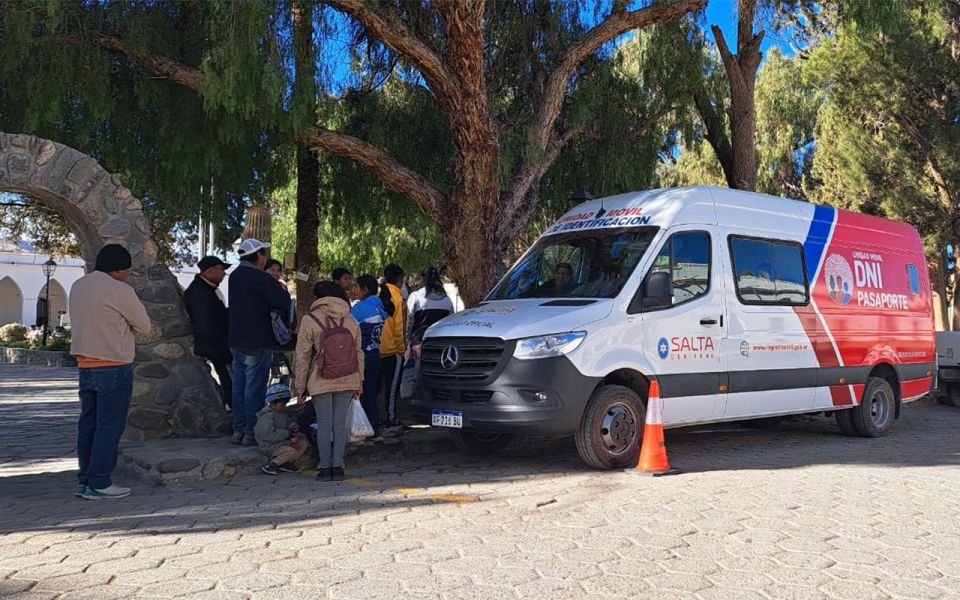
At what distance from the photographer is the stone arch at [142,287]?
8695 millimetres

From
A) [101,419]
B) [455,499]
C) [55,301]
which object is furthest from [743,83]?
[55,301]

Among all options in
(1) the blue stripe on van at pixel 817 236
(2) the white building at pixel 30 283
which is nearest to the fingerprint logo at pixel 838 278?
(1) the blue stripe on van at pixel 817 236

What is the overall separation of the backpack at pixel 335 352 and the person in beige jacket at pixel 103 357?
147 cm

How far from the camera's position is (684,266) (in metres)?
8.54

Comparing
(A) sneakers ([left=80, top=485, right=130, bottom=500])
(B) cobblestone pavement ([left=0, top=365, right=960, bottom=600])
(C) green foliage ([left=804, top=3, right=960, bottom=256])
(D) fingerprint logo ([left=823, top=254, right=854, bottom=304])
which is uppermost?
(C) green foliage ([left=804, top=3, right=960, bottom=256])

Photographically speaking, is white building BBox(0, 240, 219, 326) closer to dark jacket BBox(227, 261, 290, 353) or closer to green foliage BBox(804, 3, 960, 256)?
green foliage BBox(804, 3, 960, 256)

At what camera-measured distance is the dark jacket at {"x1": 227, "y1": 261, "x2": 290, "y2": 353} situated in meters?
8.25

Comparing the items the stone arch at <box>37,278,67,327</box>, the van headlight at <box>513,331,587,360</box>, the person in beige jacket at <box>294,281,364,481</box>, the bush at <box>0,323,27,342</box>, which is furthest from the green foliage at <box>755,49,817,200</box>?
the stone arch at <box>37,278,67,327</box>

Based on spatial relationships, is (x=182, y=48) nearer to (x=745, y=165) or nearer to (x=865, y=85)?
(x=745, y=165)

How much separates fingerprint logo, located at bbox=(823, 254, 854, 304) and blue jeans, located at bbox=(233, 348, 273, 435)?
6524 mm

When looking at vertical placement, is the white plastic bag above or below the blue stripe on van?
below

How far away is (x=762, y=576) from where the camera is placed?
4754 millimetres

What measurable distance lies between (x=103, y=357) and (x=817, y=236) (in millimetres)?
7914

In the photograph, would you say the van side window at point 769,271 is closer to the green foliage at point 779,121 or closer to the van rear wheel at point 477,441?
the van rear wheel at point 477,441
